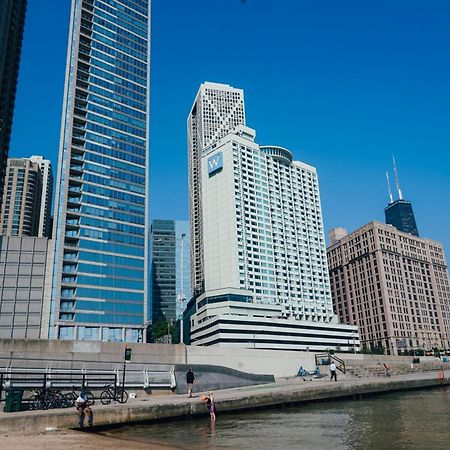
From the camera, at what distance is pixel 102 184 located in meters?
121

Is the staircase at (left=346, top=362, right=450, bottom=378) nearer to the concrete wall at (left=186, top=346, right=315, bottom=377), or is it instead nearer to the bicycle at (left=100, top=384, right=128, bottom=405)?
the concrete wall at (left=186, top=346, right=315, bottom=377)

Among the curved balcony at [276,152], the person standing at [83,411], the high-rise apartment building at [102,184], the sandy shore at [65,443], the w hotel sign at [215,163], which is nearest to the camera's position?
the sandy shore at [65,443]

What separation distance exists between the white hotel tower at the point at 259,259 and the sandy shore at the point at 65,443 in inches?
5118

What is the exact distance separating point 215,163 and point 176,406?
161412 millimetres

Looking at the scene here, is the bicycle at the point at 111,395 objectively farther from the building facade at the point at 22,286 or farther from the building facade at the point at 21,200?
the building facade at the point at 21,200

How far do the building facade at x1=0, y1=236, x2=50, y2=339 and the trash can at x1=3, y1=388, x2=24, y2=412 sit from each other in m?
91.1

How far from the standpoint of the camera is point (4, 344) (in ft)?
118

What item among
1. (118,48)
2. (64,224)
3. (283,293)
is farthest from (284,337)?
(118,48)

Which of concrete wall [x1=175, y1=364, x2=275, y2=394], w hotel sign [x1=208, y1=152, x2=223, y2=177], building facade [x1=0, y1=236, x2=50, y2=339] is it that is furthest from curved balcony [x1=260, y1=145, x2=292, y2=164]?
concrete wall [x1=175, y1=364, x2=275, y2=394]

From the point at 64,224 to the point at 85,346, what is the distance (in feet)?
257

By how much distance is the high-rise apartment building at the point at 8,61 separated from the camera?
434ft

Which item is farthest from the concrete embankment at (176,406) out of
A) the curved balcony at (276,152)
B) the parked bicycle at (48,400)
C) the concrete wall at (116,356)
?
the curved balcony at (276,152)

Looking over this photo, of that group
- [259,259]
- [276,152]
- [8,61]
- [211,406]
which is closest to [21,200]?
[8,61]

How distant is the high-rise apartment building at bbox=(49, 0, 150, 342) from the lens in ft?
363
